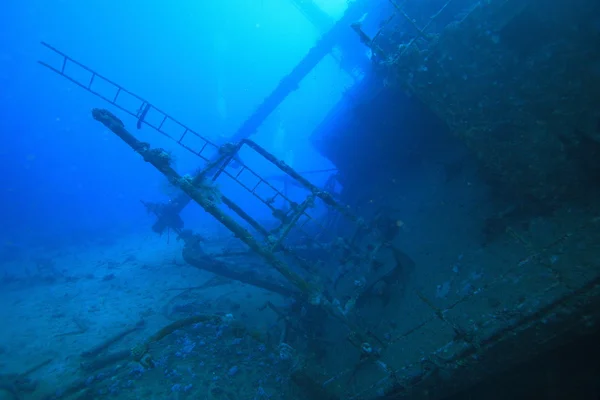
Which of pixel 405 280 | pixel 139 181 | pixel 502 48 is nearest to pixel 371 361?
pixel 405 280

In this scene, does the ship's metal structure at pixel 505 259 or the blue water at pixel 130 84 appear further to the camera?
the blue water at pixel 130 84

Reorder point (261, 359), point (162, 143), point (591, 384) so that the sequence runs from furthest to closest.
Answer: point (162, 143)
point (261, 359)
point (591, 384)

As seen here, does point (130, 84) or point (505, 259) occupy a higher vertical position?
point (130, 84)

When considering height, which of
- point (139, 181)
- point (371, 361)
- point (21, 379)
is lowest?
point (21, 379)

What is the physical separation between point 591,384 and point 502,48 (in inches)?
142

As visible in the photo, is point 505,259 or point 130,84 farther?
point 130,84

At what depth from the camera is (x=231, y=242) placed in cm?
1509

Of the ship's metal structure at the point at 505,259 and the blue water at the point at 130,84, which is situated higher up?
the blue water at the point at 130,84

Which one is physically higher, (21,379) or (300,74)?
(300,74)

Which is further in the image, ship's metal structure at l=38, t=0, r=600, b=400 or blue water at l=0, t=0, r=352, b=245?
blue water at l=0, t=0, r=352, b=245

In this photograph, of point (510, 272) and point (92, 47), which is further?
point (92, 47)

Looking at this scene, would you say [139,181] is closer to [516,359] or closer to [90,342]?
[90,342]

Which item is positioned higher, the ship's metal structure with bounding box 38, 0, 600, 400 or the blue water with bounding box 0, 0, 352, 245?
the blue water with bounding box 0, 0, 352, 245

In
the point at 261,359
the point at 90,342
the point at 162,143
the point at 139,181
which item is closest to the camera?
the point at 261,359
